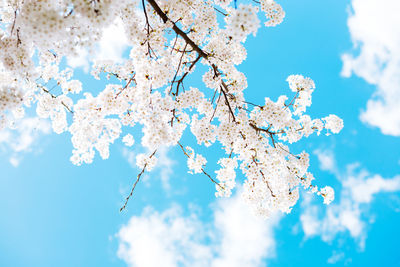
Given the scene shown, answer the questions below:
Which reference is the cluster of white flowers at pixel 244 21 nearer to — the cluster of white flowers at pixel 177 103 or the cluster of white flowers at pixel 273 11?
the cluster of white flowers at pixel 177 103

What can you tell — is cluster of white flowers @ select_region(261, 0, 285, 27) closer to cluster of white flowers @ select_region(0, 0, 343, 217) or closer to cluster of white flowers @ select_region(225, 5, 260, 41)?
cluster of white flowers @ select_region(0, 0, 343, 217)

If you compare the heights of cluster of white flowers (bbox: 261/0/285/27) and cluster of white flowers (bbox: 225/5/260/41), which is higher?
cluster of white flowers (bbox: 261/0/285/27)

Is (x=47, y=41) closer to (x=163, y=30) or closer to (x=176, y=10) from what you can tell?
(x=163, y=30)

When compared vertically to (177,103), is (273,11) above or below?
above

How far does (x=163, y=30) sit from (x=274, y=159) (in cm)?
395

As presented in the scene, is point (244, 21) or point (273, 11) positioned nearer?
point (244, 21)

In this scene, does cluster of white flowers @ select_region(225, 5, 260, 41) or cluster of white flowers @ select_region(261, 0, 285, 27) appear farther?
cluster of white flowers @ select_region(261, 0, 285, 27)

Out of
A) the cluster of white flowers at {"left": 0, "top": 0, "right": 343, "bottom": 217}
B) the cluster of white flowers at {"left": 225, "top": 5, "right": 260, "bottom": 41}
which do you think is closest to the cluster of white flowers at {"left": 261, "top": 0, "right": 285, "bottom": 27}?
the cluster of white flowers at {"left": 0, "top": 0, "right": 343, "bottom": 217}

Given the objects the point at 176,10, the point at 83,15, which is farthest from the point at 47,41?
the point at 176,10

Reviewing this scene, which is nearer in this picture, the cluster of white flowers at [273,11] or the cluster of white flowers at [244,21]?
the cluster of white flowers at [244,21]

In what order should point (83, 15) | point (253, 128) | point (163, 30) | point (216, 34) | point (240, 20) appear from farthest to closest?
1. point (216, 34)
2. point (253, 128)
3. point (163, 30)
4. point (240, 20)
5. point (83, 15)

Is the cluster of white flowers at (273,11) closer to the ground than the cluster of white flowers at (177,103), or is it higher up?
higher up

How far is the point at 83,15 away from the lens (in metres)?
3.42

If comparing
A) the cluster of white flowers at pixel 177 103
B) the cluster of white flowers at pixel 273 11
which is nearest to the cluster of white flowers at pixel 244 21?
the cluster of white flowers at pixel 177 103
